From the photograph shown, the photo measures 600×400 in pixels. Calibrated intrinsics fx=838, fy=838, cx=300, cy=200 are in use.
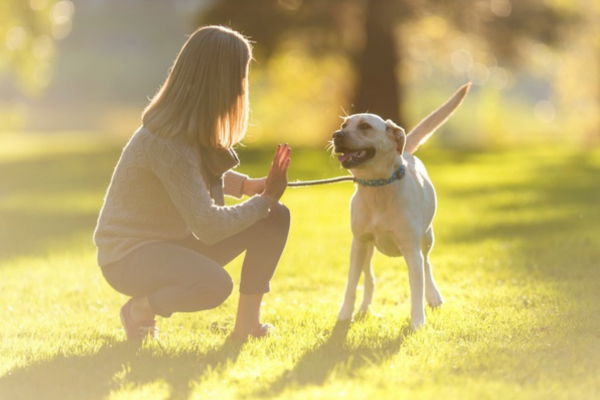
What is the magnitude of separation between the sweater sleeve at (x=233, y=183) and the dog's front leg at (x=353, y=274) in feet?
2.58

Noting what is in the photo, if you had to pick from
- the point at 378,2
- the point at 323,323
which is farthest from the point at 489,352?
the point at 378,2

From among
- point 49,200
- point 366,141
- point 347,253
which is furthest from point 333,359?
point 49,200

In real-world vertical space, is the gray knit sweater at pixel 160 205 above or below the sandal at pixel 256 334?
above

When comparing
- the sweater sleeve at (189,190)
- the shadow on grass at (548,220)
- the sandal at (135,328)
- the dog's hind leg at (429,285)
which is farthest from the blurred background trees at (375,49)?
the sweater sleeve at (189,190)

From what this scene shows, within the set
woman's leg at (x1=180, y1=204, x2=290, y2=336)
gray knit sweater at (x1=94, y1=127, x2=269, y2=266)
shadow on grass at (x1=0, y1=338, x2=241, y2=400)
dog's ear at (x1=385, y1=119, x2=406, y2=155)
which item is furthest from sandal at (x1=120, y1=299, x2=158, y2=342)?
dog's ear at (x1=385, y1=119, x2=406, y2=155)

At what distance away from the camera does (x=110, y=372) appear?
165 inches

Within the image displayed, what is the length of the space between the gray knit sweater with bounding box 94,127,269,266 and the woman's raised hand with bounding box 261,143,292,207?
73mm

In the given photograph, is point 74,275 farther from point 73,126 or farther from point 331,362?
point 73,126

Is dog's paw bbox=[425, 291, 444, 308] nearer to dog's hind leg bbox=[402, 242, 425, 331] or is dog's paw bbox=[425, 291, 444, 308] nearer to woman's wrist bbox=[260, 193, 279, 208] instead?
dog's hind leg bbox=[402, 242, 425, 331]

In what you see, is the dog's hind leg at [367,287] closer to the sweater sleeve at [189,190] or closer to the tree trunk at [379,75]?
the sweater sleeve at [189,190]

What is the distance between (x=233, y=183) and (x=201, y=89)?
897mm

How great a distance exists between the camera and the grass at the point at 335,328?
389 cm

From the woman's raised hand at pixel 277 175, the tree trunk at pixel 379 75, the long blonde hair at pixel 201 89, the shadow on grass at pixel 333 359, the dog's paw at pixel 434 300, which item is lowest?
the tree trunk at pixel 379 75

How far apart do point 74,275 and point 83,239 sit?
2467 millimetres
